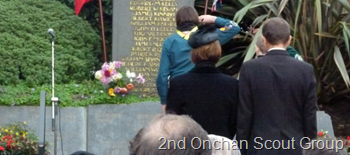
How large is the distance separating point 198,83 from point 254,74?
1.32 feet

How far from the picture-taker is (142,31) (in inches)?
333

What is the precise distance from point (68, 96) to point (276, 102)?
388cm

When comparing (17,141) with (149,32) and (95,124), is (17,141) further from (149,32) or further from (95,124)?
(149,32)

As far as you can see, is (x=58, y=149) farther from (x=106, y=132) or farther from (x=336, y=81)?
(x=336, y=81)

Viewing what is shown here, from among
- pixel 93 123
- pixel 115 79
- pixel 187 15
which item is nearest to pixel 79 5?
pixel 115 79

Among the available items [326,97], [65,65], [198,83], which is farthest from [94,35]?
[198,83]

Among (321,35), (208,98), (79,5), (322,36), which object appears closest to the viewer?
(208,98)

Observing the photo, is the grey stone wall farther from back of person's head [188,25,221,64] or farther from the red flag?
back of person's head [188,25,221,64]

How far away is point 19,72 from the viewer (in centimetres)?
815

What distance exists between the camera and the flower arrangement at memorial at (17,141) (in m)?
6.32

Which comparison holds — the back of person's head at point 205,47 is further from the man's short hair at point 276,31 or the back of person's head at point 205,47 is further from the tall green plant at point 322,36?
the tall green plant at point 322,36

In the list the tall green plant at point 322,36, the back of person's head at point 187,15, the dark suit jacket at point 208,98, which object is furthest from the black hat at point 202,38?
the tall green plant at point 322,36

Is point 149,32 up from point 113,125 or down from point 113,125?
up

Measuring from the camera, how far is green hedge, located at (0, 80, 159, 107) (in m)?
7.36
